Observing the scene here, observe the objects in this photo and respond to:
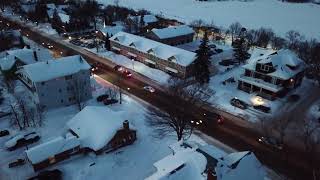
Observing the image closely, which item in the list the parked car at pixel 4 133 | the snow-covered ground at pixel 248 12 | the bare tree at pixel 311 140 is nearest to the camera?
the bare tree at pixel 311 140

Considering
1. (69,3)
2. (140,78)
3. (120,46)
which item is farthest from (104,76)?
(69,3)

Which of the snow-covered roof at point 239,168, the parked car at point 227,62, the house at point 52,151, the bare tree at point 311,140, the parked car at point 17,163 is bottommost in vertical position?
the parked car at point 17,163

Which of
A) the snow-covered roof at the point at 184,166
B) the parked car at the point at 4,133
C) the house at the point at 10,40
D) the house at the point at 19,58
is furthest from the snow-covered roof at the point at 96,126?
the house at the point at 10,40

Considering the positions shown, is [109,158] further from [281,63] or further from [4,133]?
[281,63]

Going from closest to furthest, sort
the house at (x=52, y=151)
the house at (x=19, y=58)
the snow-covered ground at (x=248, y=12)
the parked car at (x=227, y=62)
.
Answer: the house at (x=52, y=151) < the house at (x=19, y=58) < the parked car at (x=227, y=62) < the snow-covered ground at (x=248, y=12)

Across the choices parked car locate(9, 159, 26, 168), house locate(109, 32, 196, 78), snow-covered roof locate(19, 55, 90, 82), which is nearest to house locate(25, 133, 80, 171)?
parked car locate(9, 159, 26, 168)

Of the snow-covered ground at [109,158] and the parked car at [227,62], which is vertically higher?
the parked car at [227,62]

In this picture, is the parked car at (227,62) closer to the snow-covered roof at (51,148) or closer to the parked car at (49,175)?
the snow-covered roof at (51,148)
